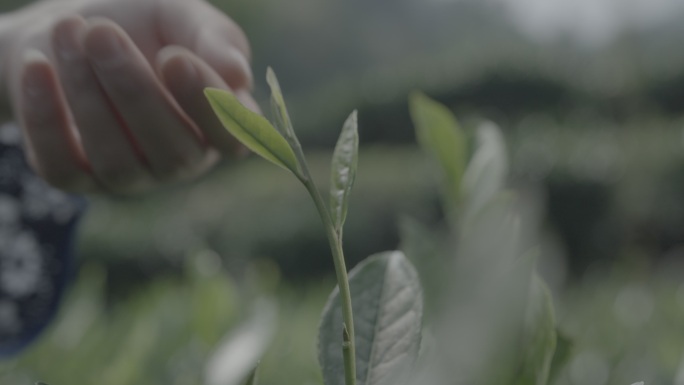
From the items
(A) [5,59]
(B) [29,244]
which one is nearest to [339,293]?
(A) [5,59]

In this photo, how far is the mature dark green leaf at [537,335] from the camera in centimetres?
45

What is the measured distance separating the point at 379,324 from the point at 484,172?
28 cm

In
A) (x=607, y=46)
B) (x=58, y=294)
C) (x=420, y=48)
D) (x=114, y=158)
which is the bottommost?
(x=420, y=48)

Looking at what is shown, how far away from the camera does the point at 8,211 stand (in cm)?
176

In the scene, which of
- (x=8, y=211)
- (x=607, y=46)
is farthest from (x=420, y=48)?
(x=8, y=211)

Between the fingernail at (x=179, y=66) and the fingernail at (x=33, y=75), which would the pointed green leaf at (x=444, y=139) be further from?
the fingernail at (x=33, y=75)

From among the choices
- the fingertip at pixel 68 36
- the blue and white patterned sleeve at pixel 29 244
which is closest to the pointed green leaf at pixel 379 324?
the fingertip at pixel 68 36

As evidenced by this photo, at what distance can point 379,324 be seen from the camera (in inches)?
17.5

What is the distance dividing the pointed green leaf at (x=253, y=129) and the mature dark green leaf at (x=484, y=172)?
27 centimetres

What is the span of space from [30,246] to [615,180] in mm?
7307

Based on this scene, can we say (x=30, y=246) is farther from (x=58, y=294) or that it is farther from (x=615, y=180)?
(x=615, y=180)

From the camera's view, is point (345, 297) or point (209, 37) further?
point (209, 37)

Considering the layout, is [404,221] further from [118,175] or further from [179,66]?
[118,175]

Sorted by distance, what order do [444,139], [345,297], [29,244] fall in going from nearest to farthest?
1. [345,297]
2. [444,139]
3. [29,244]
